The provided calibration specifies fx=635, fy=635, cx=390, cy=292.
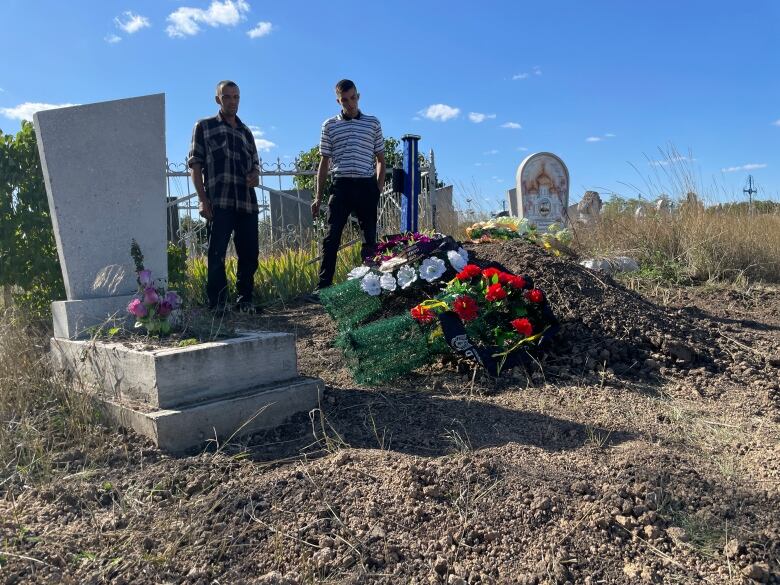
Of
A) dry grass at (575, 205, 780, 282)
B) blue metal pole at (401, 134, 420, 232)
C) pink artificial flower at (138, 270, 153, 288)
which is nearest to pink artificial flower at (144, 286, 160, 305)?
pink artificial flower at (138, 270, 153, 288)

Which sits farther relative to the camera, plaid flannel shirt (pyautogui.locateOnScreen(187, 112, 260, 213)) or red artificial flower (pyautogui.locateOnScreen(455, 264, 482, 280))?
plaid flannel shirt (pyautogui.locateOnScreen(187, 112, 260, 213))

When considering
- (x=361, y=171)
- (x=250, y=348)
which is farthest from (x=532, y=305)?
(x=361, y=171)

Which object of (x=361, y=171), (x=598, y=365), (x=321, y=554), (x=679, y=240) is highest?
(x=361, y=171)

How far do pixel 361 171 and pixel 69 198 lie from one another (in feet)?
7.06

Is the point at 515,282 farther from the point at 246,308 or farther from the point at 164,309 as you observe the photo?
the point at 246,308

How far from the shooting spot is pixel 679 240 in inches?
246

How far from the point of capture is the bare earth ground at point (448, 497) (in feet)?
5.24

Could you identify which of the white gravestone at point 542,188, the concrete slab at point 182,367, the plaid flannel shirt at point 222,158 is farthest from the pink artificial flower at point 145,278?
the white gravestone at point 542,188

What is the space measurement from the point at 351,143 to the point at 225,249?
46.9 inches

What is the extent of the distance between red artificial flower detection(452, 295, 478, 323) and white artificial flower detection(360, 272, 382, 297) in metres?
0.71

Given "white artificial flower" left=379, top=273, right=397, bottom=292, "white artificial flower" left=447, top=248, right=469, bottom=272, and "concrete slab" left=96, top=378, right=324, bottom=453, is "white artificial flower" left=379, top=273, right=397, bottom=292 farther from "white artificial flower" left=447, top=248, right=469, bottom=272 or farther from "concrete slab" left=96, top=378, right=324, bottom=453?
"concrete slab" left=96, top=378, right=324, bottom=453

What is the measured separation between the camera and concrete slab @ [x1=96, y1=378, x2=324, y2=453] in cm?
232

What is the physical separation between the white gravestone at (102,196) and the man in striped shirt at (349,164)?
5.17ft

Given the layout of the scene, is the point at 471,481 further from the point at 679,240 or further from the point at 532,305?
the point at 679,240
